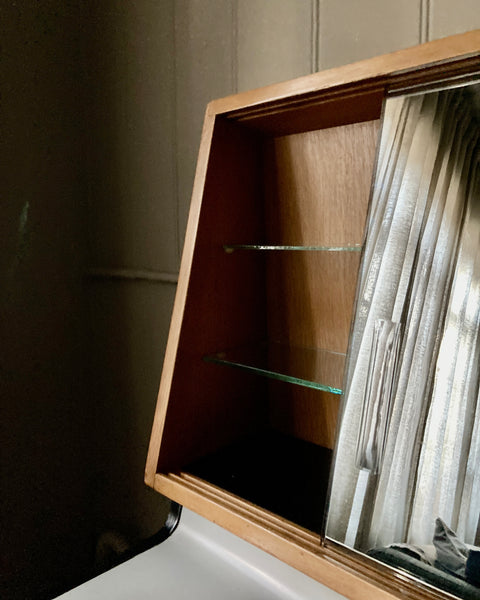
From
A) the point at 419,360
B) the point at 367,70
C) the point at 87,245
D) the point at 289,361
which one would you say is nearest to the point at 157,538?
the point at 289,361

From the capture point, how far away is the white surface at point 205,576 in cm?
85

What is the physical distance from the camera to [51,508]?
169 centimetres

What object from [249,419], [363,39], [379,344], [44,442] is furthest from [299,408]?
[44,442]

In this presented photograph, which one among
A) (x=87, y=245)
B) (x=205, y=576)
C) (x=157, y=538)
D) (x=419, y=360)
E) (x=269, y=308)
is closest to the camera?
(x=419, y=360)

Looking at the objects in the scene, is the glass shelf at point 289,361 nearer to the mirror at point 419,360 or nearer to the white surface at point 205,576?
the mirror at point 419,360

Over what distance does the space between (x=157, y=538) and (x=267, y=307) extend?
1.80ft

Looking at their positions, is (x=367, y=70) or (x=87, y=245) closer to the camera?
(x=367, y=70)

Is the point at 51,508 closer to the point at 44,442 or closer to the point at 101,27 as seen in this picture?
the point at 44,442

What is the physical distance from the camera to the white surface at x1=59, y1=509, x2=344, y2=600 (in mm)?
854

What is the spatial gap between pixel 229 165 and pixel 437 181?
1.47 feet

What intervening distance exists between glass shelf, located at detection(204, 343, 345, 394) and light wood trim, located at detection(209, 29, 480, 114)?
0.49 meters

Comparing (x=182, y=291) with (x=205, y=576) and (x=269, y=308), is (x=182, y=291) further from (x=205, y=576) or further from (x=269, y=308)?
(x=205, y=576)

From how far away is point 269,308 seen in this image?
1.18 meters

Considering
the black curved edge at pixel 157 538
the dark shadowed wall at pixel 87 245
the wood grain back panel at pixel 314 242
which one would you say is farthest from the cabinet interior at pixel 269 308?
the dark shadowed wall at pixel 87 245
